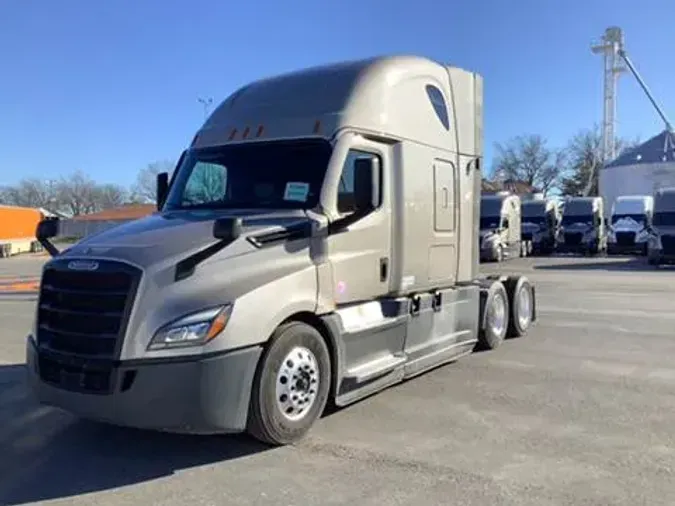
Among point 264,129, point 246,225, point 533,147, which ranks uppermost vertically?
point 533,147

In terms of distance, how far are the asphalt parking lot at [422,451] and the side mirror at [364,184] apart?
1894 mm

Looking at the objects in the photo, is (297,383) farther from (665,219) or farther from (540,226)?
(540,226)

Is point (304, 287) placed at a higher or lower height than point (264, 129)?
lower

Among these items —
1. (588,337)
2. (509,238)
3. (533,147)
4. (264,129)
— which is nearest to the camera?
(264,129)

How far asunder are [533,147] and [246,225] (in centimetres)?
8795

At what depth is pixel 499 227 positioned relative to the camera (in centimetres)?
2953

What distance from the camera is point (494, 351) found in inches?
363

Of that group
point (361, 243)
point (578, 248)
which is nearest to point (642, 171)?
point (578, 248)

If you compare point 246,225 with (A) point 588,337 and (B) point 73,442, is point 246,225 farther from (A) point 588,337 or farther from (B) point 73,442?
(A) point 588,337

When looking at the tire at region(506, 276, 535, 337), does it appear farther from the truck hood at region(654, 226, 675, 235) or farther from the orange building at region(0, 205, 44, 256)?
the orange building at region(0, 205, 44, 256)

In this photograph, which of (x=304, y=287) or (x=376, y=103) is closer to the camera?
(x=304, y=287)

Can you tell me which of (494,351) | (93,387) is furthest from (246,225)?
(494,351)

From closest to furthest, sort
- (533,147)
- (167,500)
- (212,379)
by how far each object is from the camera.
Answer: (167,500) → (212,379) → (533,147)

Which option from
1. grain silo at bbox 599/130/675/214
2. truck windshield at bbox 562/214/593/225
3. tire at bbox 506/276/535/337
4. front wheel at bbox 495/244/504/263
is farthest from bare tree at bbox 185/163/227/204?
grain silo at bbox 599/130/675/214
